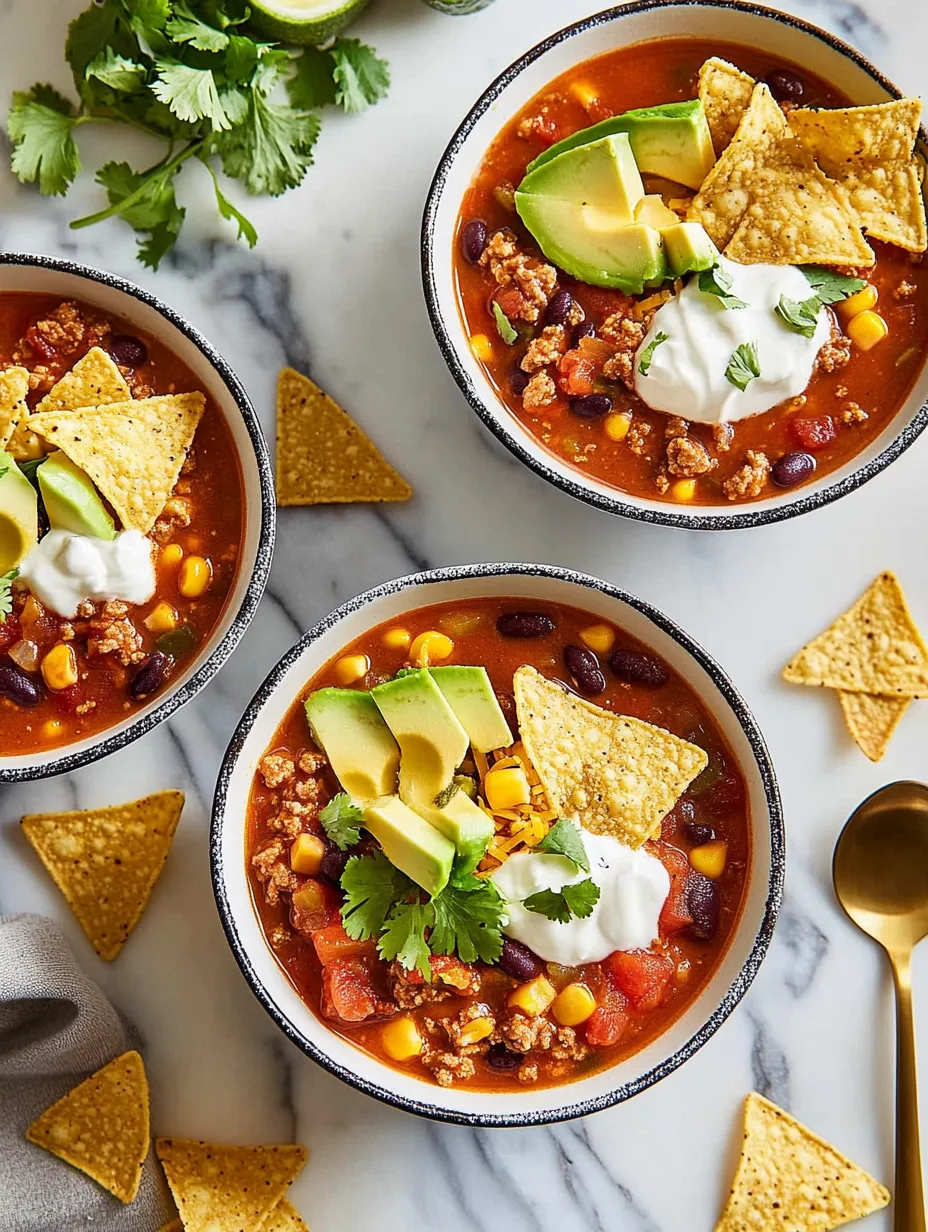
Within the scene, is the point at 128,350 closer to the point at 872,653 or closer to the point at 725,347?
the point at 725,347

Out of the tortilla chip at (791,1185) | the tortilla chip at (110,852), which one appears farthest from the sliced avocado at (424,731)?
the tortilla chip at (791,1185)

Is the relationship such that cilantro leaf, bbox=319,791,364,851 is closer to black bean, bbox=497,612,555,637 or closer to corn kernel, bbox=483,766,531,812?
corn kernel, bbox=483,766,531,812

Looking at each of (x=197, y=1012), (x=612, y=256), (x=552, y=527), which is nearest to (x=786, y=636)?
(x=552, y=527)

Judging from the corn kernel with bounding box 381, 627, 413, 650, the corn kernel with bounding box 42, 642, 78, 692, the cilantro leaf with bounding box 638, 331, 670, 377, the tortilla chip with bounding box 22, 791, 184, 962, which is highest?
the cilantro leaf with bounding box 638, 331, 670, 377

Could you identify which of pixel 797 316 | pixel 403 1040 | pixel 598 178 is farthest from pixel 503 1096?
pixel 598 178

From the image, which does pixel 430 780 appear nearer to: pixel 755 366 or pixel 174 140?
pixel 755 366

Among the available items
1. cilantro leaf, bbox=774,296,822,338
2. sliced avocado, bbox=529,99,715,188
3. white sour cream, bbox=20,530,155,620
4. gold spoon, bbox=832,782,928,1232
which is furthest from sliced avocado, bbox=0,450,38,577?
gold spoon, bbox=832,782,928,1232

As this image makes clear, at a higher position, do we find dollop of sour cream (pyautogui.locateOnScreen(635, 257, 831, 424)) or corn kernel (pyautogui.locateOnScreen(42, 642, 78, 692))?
dollop of sour cream (pyautogui.locateOnScreen(635, 257, 831, 424))
